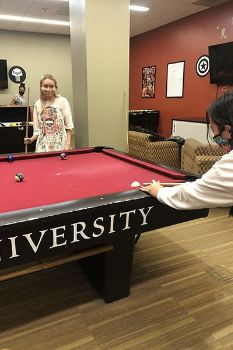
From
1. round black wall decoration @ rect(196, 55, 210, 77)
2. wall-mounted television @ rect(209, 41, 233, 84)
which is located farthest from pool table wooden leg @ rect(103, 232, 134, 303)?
round black wall decoration @ rect(196, 55, 210, 77)

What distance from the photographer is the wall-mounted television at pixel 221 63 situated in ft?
17.0

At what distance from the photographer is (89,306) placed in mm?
1897

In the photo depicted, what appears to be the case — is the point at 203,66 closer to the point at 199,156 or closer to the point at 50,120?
the point at 199,156

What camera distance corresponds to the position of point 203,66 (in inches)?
233

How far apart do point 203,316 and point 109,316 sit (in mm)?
562

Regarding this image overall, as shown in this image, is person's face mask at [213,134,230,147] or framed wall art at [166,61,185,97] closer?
person's face mask at [213,134,230,147]

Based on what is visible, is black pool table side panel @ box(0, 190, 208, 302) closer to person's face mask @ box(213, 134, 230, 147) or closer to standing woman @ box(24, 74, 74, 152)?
person's face mask @ box(213, 134, 230, 147)

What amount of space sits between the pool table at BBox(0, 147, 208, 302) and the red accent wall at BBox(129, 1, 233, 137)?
434 cm

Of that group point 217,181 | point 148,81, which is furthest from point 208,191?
point 148,81

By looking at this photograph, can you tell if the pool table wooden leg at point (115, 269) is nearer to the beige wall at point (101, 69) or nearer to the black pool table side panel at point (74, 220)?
the black pool table side panel at point (74, 220)

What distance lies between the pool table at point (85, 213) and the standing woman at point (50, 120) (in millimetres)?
860

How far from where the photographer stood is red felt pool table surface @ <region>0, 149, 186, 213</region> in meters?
1.60

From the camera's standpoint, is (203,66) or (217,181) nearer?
(217,181)

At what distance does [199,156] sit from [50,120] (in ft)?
5.87
